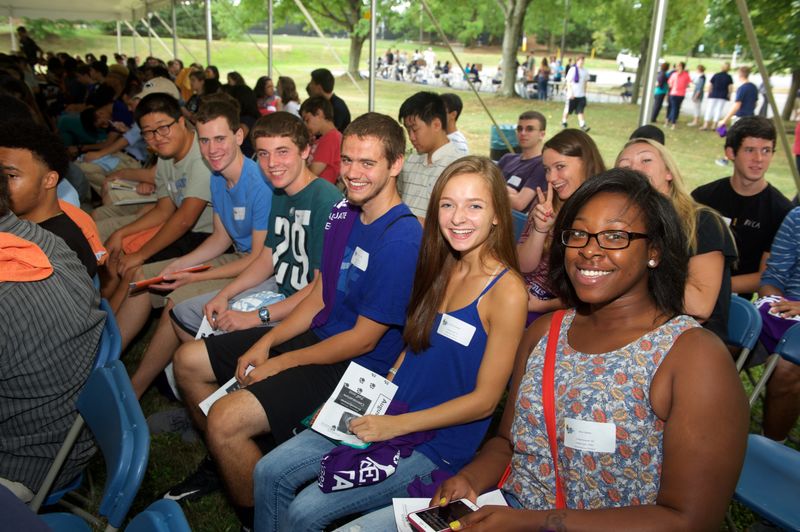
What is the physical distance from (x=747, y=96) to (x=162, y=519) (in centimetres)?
1417

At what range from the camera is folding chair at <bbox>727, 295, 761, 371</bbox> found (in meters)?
2.77

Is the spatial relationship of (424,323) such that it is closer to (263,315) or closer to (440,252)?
(440,252)

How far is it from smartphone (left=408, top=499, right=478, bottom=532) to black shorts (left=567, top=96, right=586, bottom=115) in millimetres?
16938

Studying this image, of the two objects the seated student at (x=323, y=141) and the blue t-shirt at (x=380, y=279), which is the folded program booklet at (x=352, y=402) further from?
the seated student at (x=323, y=141)

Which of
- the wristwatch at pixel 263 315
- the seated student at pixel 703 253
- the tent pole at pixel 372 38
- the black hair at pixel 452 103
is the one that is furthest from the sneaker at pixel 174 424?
the tent pole at pixel 372 38

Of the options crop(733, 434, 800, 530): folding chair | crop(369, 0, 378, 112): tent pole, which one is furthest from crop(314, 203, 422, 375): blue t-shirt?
crop(369, 0, 378, 112): tent pole

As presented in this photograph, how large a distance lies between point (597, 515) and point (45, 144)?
2801mm

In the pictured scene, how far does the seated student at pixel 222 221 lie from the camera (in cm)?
363

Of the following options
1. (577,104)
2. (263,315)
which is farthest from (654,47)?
(577,104)

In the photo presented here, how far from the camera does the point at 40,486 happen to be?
2.06 m

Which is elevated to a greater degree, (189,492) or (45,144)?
(45,144)

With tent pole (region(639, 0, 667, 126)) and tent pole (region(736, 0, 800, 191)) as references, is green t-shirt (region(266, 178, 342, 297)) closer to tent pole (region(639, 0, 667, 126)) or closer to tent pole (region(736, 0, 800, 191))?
tent pole (region(639, 0, 667, 126))

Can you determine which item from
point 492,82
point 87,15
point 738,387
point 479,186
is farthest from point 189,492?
point 492,82

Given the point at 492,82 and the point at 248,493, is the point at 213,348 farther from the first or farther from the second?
the point at 492,82
